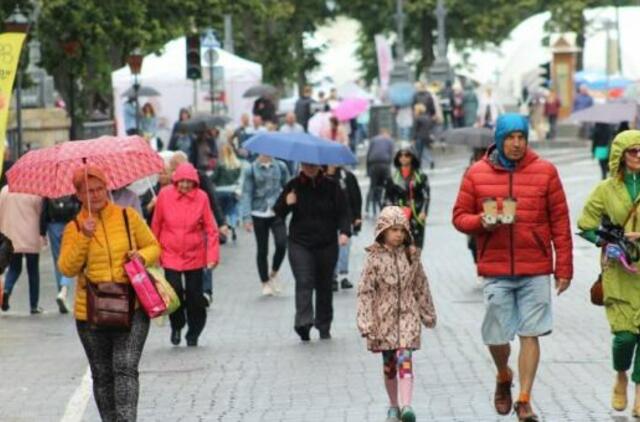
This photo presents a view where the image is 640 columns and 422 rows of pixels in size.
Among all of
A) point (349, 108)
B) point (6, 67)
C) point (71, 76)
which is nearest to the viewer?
point (6, 67)

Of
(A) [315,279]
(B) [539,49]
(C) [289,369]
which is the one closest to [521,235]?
(C) [289,369]

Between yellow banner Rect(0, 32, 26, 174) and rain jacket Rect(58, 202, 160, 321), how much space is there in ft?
10.6

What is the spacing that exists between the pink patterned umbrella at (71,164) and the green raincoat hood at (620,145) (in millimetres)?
2745

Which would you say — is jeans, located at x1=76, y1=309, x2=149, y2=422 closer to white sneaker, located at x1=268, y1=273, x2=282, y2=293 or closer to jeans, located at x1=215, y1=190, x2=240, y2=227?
white sneaker, located at x1=268, y1=273, x2=282, y2=293

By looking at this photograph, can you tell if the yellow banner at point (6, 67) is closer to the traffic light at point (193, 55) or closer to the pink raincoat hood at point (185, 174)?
the pink raincoat hood at point (185, 174)

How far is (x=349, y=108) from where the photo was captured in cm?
5394

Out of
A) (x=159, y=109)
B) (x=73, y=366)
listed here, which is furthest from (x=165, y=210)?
(x=159, y=109)

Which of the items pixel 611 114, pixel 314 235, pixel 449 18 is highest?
pixel 449 18

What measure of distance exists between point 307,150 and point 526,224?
19.7 ft

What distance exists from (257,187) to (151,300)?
12234mm

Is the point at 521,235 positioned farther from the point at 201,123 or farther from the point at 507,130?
the point at 201,123

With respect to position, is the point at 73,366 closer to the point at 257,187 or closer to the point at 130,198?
the point at 130,198

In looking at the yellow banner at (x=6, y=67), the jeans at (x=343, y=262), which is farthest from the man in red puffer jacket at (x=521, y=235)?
the jeans at (x=343, y=262)

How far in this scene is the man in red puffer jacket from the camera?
12.6 meters
